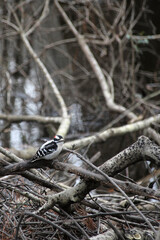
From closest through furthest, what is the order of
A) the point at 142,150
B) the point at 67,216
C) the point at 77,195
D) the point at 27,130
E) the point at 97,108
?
the point at 142,150 < the point at 77,195 < the point at 67,216 < the point at 27,130 < the point at 97,108

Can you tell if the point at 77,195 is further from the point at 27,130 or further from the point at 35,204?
the point at 27,130

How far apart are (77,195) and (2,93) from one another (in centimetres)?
497

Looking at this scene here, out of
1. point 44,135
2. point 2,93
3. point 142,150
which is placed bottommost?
point 44,135

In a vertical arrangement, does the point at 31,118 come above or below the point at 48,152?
below

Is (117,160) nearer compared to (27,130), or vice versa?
(117,160)

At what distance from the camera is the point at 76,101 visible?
25.9 feet

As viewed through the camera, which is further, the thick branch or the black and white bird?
the thick branch

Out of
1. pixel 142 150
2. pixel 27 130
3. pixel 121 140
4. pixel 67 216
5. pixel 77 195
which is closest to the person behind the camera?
pixel 142 150

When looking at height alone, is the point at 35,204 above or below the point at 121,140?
above

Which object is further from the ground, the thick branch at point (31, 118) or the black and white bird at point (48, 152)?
the black and white bird at point (48, 152)

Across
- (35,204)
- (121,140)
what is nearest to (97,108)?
(121,140)

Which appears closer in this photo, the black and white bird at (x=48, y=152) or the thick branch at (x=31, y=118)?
the black and white bird at (x=48, y=152)

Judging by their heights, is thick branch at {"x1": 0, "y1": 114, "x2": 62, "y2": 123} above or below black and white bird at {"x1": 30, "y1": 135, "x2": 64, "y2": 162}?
below

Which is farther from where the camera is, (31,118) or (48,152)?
(31,118)
